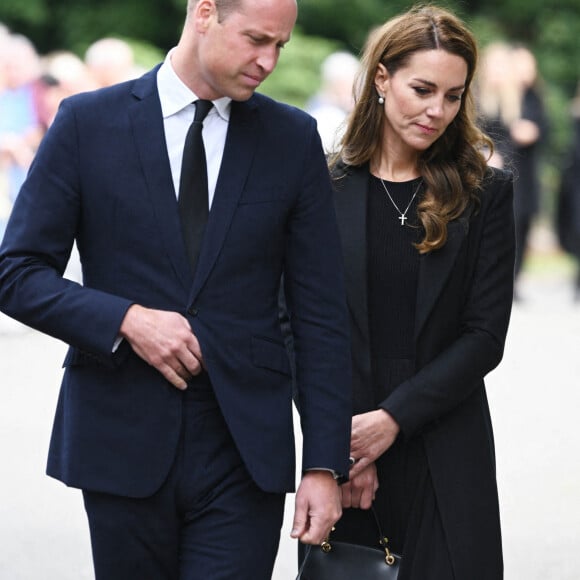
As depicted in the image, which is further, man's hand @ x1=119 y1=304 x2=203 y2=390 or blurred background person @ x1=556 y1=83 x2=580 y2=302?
blurred background person @ x1=556 y1=83 x2=580 y2=302

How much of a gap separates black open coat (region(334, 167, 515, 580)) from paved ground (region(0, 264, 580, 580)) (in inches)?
94.4

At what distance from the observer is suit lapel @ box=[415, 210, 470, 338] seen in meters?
4.18

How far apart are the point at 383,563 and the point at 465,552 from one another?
263mm

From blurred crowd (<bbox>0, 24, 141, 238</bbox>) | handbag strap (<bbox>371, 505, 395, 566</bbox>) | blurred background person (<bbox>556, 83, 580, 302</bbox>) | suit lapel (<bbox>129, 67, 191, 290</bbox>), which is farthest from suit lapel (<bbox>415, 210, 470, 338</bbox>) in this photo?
blurred background person (<bbox>556, 83, 580, 302</bbox>)

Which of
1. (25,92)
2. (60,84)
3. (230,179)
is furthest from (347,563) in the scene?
(60,84)

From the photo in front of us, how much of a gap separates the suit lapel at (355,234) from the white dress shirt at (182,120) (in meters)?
0.71

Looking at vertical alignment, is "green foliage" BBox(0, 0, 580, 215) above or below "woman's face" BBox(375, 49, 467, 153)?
above

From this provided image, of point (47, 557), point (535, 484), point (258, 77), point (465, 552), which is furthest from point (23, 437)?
point (258, 77)

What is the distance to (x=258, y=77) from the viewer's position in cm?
351

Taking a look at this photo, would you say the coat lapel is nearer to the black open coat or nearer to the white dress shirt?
the black open coat

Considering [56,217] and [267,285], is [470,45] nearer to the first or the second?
[267,285]

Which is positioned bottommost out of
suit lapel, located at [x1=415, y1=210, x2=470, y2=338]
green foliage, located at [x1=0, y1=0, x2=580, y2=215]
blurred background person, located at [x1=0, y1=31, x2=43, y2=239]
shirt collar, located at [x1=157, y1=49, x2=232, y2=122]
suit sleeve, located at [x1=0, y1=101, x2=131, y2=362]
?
suit sleeve, located at [x1=0, y1=101, x2=131, y2=362]

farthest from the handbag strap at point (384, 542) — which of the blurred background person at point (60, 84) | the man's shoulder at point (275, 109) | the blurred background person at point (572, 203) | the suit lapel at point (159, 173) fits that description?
the blurred background person at point (572, 203)

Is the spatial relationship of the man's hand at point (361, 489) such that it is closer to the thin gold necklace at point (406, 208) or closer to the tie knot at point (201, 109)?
the thin gold necklace at point (406, 208)
